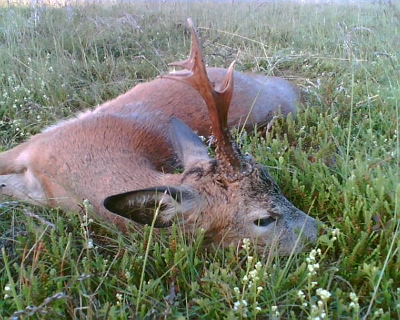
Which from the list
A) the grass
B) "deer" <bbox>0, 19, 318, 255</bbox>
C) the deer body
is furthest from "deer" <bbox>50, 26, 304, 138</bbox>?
"deer" <bbox>0, 19, 318, 255</bbox>

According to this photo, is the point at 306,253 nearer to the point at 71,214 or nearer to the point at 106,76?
the point at 71,214

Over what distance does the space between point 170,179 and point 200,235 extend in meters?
0.48

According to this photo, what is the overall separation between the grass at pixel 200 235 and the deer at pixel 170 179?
0.39 feet

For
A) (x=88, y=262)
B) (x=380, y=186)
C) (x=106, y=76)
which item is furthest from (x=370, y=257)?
(x=106, y=76)

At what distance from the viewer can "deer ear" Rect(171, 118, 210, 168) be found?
3166 millimetres

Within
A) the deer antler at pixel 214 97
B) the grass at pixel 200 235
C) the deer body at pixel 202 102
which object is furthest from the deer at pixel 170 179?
the deer body at pixel 202 102

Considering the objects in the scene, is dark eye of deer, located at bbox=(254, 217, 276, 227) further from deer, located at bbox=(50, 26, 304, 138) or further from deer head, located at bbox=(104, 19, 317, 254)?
deer, located at bbox=(50, 26, 304, 138)

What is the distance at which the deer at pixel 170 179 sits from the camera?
8.64 ft

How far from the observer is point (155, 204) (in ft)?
8.70

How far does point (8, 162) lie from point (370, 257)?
258 cm

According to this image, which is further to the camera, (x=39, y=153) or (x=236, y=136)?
(x=236, y=136)

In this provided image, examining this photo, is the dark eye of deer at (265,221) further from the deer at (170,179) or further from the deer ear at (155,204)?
the deer ear at (155,204)

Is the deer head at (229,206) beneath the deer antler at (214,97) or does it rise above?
beneath

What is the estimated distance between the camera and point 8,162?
3.79 meters
